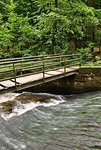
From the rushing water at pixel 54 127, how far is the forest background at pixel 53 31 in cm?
595

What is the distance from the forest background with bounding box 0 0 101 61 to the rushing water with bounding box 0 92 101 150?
19.5 ft

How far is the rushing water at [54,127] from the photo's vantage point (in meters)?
7.85

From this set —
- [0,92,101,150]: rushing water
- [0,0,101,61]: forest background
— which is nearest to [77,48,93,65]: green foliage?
[0,0,101,61]: forest background

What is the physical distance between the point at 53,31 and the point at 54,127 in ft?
29.4

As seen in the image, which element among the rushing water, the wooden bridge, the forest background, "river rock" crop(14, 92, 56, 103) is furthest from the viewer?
the forest background

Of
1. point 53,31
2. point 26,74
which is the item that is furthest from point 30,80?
point 53,31

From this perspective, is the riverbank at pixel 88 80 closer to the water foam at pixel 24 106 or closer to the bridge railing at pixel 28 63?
the bridge railing at pixel 28 63

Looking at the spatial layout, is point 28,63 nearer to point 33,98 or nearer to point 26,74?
point 26,74

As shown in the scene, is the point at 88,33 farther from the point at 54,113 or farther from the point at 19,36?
the point at 54,113

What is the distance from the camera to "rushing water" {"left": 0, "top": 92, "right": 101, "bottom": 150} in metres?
7.85

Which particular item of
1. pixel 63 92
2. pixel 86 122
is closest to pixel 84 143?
pixel 86 122

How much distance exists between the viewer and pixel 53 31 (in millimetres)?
17062

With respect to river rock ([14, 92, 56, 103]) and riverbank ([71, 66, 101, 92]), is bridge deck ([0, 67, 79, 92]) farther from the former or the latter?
river rock ([14, 92, 56, 103])

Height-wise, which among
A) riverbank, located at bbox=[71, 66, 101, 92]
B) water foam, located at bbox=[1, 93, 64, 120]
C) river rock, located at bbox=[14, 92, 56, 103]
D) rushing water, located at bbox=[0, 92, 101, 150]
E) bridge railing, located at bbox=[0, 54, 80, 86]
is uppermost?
bridge railing, located at bbox=[0, 54, 80, 86]
